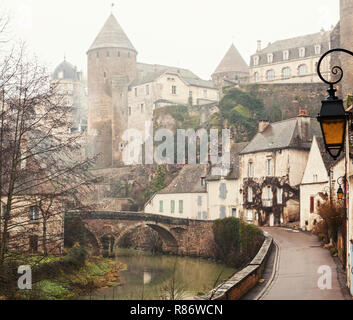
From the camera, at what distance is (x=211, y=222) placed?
29781 millimetres

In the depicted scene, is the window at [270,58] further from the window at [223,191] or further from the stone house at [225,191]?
the window at [223,191]

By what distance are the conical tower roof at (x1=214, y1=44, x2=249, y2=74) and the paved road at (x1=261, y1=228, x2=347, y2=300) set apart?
117 ft

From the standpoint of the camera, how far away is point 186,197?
35.1m

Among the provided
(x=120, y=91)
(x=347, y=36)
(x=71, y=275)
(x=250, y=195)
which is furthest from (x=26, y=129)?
(x=120, y=91)

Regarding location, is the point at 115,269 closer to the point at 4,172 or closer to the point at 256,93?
the point at 4,172

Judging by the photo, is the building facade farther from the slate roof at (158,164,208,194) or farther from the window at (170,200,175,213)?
the window at (170,200,175,213)

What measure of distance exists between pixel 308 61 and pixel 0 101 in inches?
1543

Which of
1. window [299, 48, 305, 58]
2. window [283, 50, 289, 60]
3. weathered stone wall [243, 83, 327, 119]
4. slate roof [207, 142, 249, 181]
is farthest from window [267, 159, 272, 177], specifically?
window [283, 50, 289, 60]

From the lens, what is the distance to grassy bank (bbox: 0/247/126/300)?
536 inches

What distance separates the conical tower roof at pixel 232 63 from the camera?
A: 187 ft

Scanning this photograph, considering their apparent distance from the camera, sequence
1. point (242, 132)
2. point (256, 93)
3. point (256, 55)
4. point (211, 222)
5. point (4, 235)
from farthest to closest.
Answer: point (256, 55)
point (256, 93)
point (242, 132)
point (211, 222)
point (4, 235)

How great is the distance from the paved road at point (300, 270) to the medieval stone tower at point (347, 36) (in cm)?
1055

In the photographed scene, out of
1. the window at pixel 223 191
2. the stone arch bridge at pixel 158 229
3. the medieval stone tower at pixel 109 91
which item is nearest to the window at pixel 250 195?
the window at pixel 223 191
